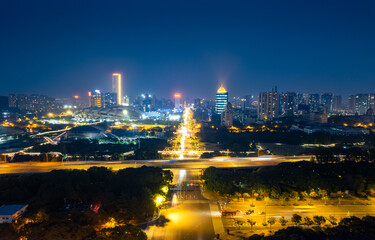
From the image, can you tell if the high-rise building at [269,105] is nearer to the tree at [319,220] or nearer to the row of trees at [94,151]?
the row of trees at [94,151]

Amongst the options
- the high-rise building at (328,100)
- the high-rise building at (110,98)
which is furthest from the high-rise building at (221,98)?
the high-rise building at (328,100)

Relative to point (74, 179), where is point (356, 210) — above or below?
below

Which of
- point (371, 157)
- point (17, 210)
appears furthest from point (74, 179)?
point (371, 157)

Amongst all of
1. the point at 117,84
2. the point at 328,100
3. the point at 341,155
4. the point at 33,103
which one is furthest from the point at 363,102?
the point at 33,103

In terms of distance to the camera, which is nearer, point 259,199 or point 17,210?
point 17,210

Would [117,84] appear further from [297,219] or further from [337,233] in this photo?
[337,233]

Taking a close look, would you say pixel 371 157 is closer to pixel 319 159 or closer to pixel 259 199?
pixel 319 159

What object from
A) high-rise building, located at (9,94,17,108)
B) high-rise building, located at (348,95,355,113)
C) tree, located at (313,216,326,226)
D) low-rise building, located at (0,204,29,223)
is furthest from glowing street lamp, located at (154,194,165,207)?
high-rise building, located at (348,95,355,113)
